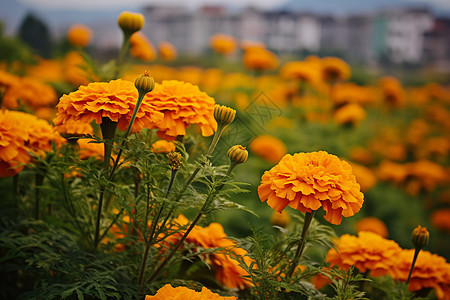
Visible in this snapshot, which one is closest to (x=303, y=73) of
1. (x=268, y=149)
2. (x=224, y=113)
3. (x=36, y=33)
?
(x=268, y=149)

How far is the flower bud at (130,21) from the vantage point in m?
1.08

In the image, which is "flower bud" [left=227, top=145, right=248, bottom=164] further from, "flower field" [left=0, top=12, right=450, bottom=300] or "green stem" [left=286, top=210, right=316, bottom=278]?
"green stem" [left=286, top=210, right=316, bottom=278]

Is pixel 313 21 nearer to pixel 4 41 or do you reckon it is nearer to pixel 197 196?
pixel 4 41

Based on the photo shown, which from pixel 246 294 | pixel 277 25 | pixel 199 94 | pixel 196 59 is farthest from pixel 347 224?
pixel 277 25

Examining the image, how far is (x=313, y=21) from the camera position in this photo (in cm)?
2277

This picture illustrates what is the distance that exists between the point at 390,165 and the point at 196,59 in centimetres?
536

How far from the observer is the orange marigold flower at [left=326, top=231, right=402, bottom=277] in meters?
0.84

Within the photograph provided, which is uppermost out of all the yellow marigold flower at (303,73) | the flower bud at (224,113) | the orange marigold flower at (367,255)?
the flower bud at (224,113)

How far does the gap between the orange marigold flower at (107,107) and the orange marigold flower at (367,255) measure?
1.50 feet

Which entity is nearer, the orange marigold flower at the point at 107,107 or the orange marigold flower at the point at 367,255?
the orange marigold flower at the point at 107,107

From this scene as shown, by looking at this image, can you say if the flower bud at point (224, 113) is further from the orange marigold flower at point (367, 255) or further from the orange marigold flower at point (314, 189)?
the orange marigold flower at point (367, 255)

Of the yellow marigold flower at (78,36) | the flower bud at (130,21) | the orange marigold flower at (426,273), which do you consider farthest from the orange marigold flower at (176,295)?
the yellow marigold flower at (78,36)

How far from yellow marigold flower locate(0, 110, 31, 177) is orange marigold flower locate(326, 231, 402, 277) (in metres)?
0.66

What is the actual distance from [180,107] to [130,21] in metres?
0.47
